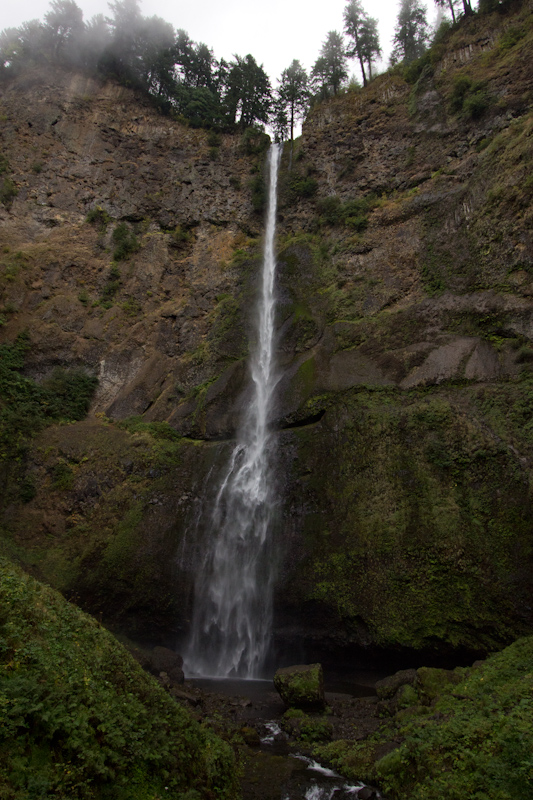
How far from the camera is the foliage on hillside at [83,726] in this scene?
3150 millimetres

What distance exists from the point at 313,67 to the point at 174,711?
35.1 meters

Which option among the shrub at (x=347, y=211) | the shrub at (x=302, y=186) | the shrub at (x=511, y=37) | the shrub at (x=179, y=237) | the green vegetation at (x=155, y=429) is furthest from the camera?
the shrub at (x=302, y=186)

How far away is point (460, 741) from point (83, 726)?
13.6ft

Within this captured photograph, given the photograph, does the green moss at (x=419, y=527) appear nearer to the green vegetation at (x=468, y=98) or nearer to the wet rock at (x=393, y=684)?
the wet rock at (x=393, y=684)

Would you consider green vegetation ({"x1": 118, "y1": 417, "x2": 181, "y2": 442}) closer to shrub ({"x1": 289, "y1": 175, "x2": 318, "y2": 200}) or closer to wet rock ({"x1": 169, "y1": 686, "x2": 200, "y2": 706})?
wet rock ({"x1": 169, "y1": 686, "x2": 200, "y2": 706})

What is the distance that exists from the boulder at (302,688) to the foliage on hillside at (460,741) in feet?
5.27

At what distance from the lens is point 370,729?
26.2ft

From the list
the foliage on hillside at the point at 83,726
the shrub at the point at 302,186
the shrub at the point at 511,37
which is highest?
the shrub at the point at 511,37

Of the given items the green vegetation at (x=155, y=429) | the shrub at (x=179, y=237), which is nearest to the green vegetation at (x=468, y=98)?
the shrub at (x=179, y=237)

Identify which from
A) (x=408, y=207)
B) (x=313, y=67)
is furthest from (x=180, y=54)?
(x=408, y=207)

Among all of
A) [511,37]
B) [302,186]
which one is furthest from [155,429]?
[511,37]

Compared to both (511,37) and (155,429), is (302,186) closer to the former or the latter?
(511,37)

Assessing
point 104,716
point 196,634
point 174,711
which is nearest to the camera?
point 104,716

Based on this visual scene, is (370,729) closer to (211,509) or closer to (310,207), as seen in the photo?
(211,509)
